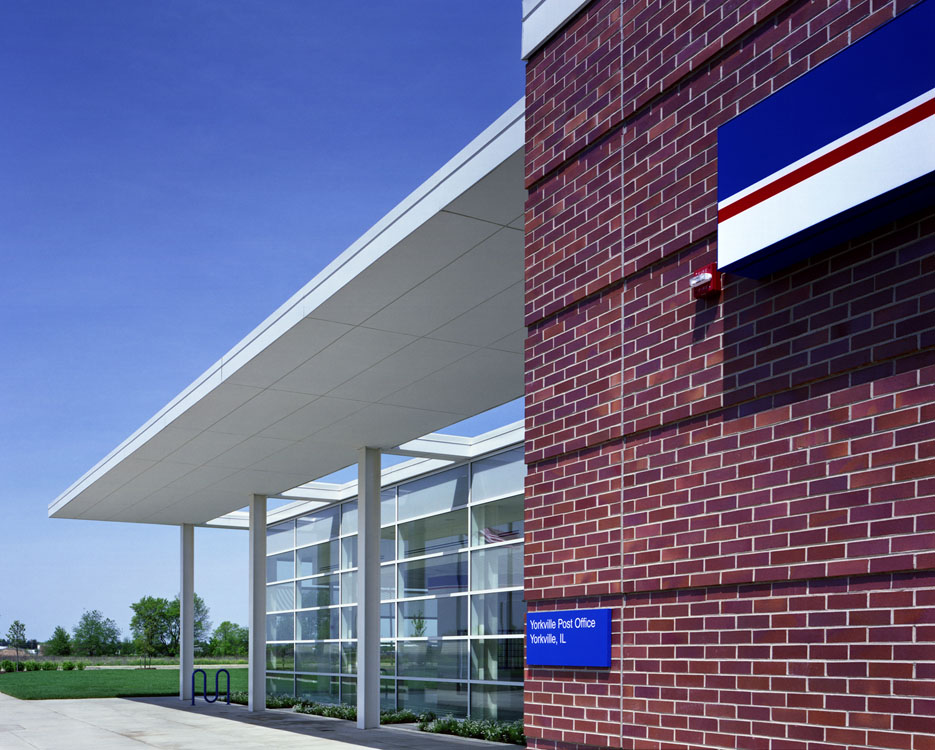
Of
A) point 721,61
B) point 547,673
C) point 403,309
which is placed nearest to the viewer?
point 721,61

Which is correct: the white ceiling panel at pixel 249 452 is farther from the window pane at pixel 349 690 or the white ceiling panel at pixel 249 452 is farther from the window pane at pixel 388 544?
the window pane at pixel 349 690

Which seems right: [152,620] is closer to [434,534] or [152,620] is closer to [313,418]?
[434,534]

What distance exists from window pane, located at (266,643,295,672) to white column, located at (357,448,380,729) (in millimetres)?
9434

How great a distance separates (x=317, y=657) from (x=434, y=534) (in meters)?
7.26

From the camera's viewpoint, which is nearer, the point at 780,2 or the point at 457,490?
the point at 780,2

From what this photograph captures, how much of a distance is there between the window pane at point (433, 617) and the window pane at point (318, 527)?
205 inches

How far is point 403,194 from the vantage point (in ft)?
32.4

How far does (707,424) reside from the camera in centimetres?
605

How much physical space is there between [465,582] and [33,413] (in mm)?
79425

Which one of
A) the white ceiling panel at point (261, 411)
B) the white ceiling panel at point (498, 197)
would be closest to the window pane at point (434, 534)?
the white ceiling panel at point (261, 411)

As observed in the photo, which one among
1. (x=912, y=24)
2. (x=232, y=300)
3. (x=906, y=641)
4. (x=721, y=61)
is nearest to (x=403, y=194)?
(x=721, y=61)

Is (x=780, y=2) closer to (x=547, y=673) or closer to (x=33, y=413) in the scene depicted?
(x=547, y=673)

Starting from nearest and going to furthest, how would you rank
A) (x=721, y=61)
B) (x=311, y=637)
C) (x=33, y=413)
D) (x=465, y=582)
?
(x=721, y=61), (x=465, y=582), (x=311, y=637), (x=33, y=413)

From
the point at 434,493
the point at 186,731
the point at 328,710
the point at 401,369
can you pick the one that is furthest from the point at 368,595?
the point at 401,369
